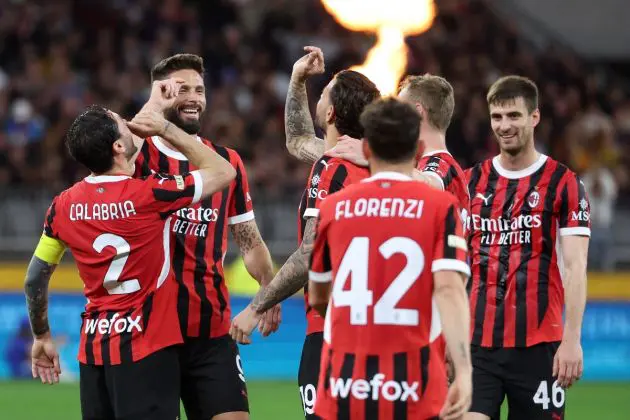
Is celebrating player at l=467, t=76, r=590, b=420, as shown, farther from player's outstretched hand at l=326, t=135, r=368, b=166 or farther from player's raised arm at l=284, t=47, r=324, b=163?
player's outstretched hand at l=326, t=135, r=368, b=166

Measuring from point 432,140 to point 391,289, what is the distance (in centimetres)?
185

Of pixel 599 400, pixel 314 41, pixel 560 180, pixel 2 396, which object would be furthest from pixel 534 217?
pixel 314 41

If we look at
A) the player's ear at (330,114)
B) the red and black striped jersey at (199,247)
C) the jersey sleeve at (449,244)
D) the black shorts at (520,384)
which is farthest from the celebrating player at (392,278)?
the black shorts at (520,384)

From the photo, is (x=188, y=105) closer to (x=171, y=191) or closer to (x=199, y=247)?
(x=199, y=247)

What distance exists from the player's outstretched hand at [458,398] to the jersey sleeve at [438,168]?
60.4 inches

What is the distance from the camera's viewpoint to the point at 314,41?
67.0ft

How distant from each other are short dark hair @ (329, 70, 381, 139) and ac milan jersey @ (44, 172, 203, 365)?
787 mm

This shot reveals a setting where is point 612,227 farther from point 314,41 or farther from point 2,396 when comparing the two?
point 2,396

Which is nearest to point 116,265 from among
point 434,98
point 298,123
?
point 298,123

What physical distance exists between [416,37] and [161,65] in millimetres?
13683

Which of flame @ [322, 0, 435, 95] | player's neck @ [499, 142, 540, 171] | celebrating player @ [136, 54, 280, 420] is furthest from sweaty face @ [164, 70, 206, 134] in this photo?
flame @ [322, 0, 435, 95]

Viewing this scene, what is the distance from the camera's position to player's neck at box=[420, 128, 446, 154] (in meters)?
6.70

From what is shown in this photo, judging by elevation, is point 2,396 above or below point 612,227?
below

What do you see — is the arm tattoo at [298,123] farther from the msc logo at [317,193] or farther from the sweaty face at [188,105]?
the msc logo at [317,193]
